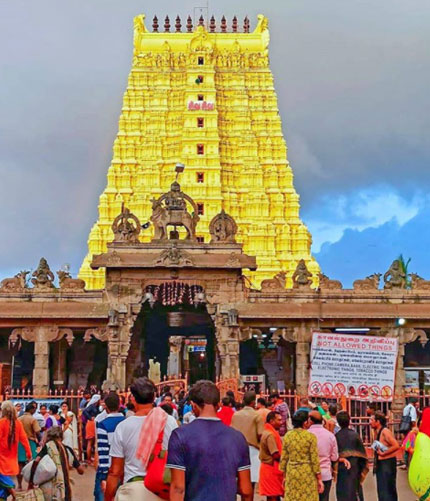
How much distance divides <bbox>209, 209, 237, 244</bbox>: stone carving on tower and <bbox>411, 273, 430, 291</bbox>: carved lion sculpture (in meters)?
6.46

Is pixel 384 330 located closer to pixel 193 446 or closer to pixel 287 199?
pixel 193 446

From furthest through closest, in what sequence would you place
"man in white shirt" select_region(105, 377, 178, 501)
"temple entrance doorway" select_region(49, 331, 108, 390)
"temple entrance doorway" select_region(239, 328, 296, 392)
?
"temple entrance doorway" select_region(239, 328, 296, 392), "temple entrance doorway" select_region(49, 331, 108, 390), "man in white shirt" select_region(105, 377, 178, 501)

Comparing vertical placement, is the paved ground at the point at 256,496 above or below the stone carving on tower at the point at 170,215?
below

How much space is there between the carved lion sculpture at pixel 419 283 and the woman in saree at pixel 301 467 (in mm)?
20601

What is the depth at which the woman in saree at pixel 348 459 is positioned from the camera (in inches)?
441

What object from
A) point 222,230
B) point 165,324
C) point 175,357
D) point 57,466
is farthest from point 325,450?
point 175,357

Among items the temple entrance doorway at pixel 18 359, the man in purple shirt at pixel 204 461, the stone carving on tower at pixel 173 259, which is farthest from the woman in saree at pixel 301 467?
the temple entrance doorway at pixel 18 359

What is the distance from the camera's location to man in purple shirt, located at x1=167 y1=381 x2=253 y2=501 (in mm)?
6371

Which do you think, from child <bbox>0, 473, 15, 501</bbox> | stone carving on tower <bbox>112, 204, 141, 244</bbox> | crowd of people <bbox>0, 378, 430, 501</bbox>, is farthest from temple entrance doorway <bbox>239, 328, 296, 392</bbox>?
child <bbox>0, 473, 15, 501</bbox>

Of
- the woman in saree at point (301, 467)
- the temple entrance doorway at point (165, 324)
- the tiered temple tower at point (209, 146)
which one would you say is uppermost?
the tiered temple tower at point (209, 146)

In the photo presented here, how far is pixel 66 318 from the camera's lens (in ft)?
95.8

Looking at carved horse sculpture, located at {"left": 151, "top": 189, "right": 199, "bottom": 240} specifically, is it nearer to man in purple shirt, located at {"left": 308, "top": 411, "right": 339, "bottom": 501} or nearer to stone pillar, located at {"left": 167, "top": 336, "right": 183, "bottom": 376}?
stone pillar, located at {"left": 167, "top": 336, "right": 183, "bottom": 376}

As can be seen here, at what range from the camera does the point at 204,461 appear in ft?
21.0

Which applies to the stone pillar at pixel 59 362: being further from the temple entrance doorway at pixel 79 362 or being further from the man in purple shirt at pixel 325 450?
the man in purple shirt at pixel 325 450
